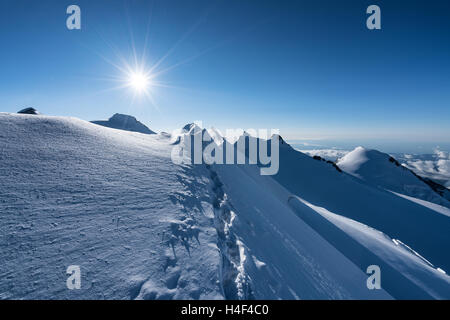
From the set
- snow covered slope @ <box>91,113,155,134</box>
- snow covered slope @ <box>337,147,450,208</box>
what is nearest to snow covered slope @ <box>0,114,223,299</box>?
snow covered slope @ <box>337,147,450,208</box>

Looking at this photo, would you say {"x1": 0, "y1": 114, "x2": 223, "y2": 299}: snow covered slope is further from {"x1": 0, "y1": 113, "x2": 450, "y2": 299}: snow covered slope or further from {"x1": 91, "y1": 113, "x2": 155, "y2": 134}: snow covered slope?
{"x1": 91, "y1": 113, "x2": 155, "y2": 134}: snow covered slope

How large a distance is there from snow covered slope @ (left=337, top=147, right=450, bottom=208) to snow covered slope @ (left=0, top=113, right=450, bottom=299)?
3695cm

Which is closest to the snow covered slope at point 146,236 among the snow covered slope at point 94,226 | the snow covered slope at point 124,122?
the snow covered slope at point 94,226

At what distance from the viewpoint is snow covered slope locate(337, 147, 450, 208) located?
3431 centimetres

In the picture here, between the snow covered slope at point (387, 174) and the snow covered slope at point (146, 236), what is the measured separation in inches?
1455

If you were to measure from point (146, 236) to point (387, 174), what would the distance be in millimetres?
53933

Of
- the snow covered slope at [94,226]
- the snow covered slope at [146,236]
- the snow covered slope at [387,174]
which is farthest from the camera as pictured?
the snow covered slope at [387,174]

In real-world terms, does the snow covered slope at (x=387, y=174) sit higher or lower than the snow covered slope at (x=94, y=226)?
lower

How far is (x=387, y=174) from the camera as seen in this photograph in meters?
40.4

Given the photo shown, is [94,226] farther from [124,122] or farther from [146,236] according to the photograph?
[124,122]

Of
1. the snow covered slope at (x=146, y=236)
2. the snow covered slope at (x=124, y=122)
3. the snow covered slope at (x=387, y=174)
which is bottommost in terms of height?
the snow covered slope at (x=387, y=174)

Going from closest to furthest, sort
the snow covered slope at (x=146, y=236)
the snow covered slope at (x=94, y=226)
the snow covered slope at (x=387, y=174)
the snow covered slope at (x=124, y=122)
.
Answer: the snow covered slope at (x=94, y=226)
the snow covered slope at (x=146, y=236)
the snow covered slope at (x=387, y=174)
the snow covered slope at (x=124, y=122)

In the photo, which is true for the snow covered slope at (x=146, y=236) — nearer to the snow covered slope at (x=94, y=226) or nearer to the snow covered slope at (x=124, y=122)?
the snow covered slope at (x=94, y=226)

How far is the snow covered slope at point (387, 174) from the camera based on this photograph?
3431 cm
